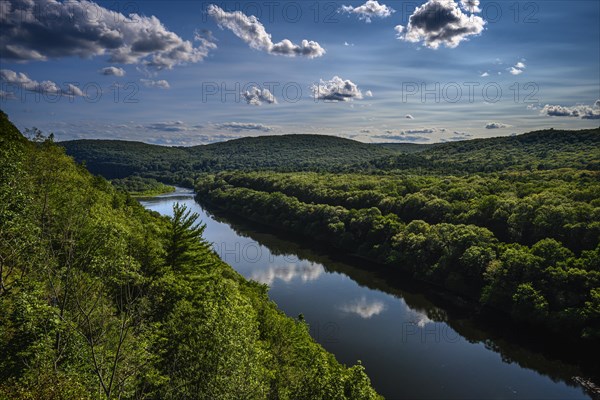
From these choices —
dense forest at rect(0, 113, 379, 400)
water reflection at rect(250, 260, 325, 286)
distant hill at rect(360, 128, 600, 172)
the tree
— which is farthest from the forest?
the tree

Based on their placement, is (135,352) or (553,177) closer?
(135,352)

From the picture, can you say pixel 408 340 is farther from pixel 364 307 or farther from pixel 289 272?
pixel 289 272

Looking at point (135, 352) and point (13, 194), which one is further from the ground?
point (13, 194)

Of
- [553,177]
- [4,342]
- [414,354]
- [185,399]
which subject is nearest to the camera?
[4,342]

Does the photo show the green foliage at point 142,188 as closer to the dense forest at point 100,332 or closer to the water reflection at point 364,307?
the water reflection at point 364,307

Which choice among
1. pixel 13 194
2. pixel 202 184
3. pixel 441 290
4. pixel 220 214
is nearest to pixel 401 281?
pixel 441 290

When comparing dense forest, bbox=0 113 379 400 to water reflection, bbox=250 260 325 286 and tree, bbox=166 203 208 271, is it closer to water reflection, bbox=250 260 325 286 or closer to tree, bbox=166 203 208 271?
tree, bbox=166 203 208 271

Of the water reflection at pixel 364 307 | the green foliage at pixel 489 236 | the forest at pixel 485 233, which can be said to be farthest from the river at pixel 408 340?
the green foliage at pixel 489 236

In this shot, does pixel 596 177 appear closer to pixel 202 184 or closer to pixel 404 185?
pixel 404 185
